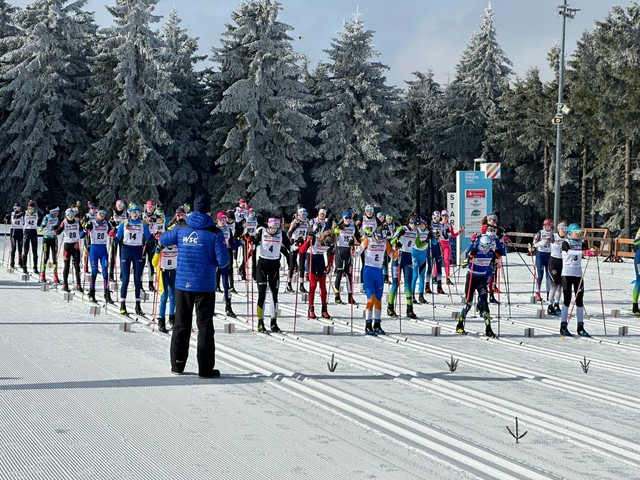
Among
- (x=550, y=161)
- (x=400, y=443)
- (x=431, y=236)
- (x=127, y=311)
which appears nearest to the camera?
(x=400, y=443)

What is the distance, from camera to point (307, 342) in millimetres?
12930

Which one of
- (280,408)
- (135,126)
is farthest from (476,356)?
(135,126)

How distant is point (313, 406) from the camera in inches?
321

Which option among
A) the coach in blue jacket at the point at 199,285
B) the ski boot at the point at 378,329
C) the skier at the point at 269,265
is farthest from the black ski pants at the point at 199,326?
the ski boot at the point at 378,329

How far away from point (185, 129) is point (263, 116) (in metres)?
5.97

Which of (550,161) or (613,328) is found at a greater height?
(550,161)

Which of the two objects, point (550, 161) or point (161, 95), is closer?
point (161, 95)

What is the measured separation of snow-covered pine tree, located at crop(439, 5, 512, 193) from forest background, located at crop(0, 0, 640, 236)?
4757 millimetres

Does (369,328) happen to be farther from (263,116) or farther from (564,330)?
(263,116)

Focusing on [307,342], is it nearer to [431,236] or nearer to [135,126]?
[431,236]

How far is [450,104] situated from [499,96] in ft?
12.2

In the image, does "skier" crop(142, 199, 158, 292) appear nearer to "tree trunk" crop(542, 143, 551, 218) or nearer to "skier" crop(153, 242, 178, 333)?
"skier" crop(153, 242, 178, 333)

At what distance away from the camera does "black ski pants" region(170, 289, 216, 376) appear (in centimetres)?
936

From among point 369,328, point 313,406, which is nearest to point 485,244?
point 369,328
